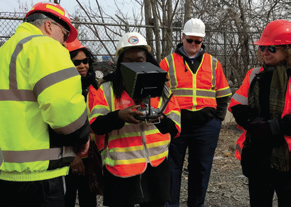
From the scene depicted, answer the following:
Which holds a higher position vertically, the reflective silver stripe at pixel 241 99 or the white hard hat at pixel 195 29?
the white hard hat at pixel 195 29

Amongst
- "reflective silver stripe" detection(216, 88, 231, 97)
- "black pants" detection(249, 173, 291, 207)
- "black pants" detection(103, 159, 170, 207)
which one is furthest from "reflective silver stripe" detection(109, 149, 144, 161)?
"reflective silver stripe" detection(216, 88, 231, 97)

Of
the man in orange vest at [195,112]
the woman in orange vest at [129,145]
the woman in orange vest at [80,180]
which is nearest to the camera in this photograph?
the woman in orange vest at [129,145]

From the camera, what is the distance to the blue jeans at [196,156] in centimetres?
324

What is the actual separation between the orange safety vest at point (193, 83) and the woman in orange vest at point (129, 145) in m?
1.01

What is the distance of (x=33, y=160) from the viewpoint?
158cm

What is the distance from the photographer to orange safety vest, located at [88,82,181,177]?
2051 millimetres

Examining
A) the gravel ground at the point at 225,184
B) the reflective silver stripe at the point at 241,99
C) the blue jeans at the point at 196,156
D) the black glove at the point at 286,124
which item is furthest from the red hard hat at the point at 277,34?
the gravel ground at the point at 225,184

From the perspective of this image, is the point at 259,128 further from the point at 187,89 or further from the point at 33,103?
the point at 33,103

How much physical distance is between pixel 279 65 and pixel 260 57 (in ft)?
0.78

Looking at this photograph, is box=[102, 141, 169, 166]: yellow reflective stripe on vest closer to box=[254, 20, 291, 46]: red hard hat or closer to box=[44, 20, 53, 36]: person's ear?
box=[44, 20, 53, 36]: person's ear

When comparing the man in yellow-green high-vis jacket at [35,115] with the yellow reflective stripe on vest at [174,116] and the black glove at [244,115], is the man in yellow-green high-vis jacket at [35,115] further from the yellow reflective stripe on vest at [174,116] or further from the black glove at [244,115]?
the black glove at [244,115]

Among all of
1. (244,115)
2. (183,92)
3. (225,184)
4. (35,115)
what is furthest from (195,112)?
(35,115)

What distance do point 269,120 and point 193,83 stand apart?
1.19 m

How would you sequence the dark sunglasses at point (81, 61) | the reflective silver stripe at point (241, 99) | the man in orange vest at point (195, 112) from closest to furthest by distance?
the reflective silver stripe at point (241, 99) < the dark sunglasses at point (81, 61) < the man in orange vest at point (195, 112)
